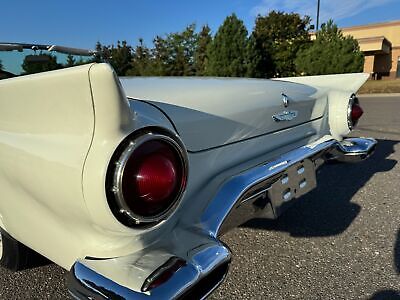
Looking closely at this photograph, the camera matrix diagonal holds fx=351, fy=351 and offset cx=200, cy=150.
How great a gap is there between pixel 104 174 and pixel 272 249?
5.30 feet

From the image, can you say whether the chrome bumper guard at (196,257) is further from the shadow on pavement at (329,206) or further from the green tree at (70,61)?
the green tree at (70,61)

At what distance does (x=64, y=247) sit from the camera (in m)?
1.36

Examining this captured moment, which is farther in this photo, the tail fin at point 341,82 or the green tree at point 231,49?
the green tree at point 231,49

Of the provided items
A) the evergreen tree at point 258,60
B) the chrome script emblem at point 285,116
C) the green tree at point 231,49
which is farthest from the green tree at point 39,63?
the evergreen tree at point 258,60

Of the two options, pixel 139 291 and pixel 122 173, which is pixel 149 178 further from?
pixel 139 291

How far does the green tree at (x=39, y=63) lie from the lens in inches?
98.0

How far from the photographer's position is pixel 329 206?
9.80ft

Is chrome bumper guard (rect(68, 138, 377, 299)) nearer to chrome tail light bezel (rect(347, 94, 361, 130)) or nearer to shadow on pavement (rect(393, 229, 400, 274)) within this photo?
shadow on pavement (rect(393, 229, 400, 274))

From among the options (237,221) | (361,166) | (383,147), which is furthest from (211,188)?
(383,147)

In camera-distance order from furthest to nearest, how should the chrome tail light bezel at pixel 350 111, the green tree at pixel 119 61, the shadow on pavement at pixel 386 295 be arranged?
the green tree at pixel 119 61 → the chrome tail light bezel at pixel 350 111 → the shadow on pavement at pixel 386 295

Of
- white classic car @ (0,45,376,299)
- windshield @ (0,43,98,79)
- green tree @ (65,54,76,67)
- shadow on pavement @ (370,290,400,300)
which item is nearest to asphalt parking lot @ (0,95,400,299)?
shadow on pavement @ (370,290,400,300)

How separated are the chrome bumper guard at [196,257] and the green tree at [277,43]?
18.0m

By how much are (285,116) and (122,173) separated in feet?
4.24

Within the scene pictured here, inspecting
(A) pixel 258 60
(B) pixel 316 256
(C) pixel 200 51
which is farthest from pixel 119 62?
(C) pixel 200 51
